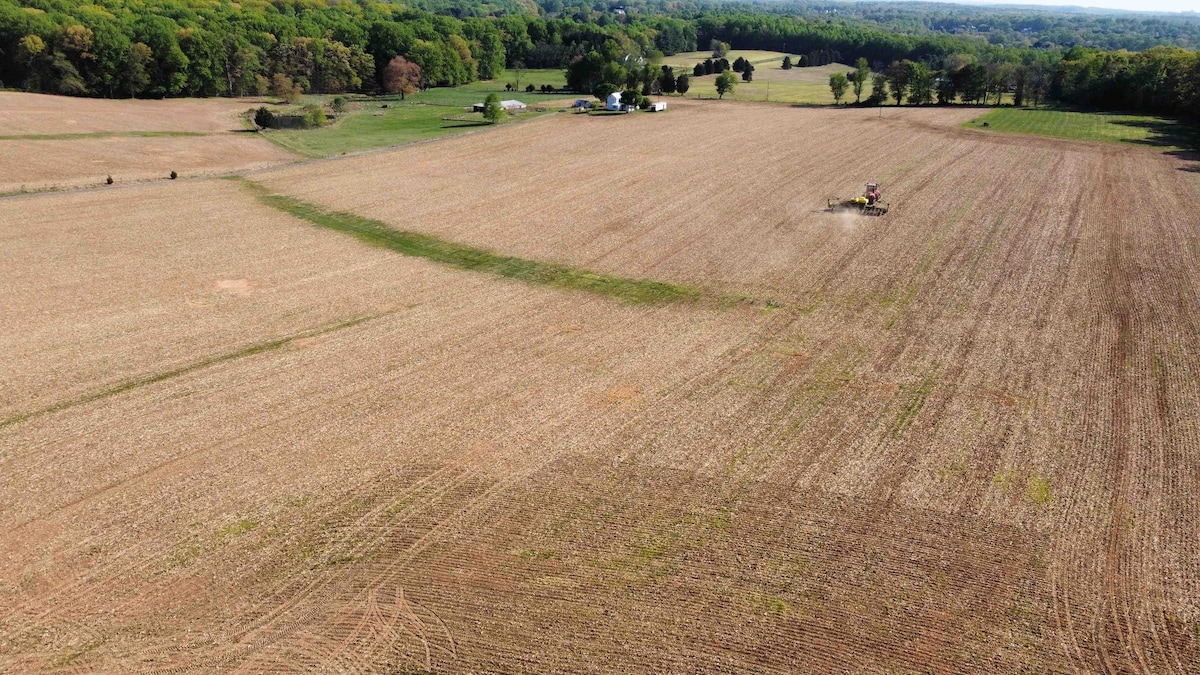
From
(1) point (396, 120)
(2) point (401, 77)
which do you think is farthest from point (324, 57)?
(1) point (396, 120)

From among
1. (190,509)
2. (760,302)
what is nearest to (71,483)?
(190,509)

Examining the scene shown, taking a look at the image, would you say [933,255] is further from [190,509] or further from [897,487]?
[190,509]

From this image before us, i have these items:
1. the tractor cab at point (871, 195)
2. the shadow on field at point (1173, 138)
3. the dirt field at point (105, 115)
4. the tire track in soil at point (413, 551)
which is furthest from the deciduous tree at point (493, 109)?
the tire track in soil at point (413, 551)

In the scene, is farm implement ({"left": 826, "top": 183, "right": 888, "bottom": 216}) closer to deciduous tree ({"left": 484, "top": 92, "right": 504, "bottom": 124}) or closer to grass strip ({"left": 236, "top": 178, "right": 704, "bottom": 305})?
grass strip ({"left": 236, "top": 178, "right": 704, "bottom": 305})

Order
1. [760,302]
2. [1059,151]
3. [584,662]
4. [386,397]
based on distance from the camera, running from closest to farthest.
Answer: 1. [584,662]
2. [386,397]
3. [760,302]
4. [1059,151]

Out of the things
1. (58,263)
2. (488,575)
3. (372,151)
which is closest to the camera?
(488,575)

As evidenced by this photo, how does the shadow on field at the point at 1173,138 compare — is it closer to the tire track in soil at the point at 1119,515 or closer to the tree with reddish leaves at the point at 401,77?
the tire track in soil at the point at 1119,515
